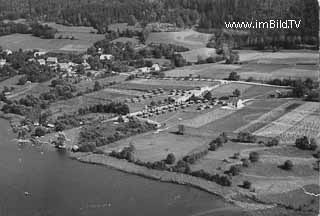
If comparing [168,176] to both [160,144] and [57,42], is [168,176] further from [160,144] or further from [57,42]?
[57,42]

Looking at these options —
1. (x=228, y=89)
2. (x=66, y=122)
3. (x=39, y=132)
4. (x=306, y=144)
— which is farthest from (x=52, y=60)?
(x=306, y=144)

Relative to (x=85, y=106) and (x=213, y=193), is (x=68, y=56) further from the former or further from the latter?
(x=213, y=193)

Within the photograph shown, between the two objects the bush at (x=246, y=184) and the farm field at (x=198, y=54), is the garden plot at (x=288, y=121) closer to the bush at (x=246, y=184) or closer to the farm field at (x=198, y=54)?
the bush at (x=246, y=184)

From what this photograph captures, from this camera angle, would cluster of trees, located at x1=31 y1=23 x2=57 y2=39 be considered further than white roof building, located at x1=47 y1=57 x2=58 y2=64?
Yes

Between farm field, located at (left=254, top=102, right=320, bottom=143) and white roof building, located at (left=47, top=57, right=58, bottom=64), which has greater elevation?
white roof building, located at (left=47, top=57, right=58, bottom=64)

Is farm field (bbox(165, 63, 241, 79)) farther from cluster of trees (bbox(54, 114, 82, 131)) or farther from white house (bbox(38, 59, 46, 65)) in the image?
cluster of trees (bbox(54, 114, 82, 131))

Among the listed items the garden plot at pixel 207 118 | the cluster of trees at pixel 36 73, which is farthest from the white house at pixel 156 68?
the garden plot at pixel 207 118

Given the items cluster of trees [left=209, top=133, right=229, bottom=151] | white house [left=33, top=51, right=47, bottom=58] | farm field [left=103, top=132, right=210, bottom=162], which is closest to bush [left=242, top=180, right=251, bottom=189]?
farm field [left=103, top=132, right=210, bottom=162]
